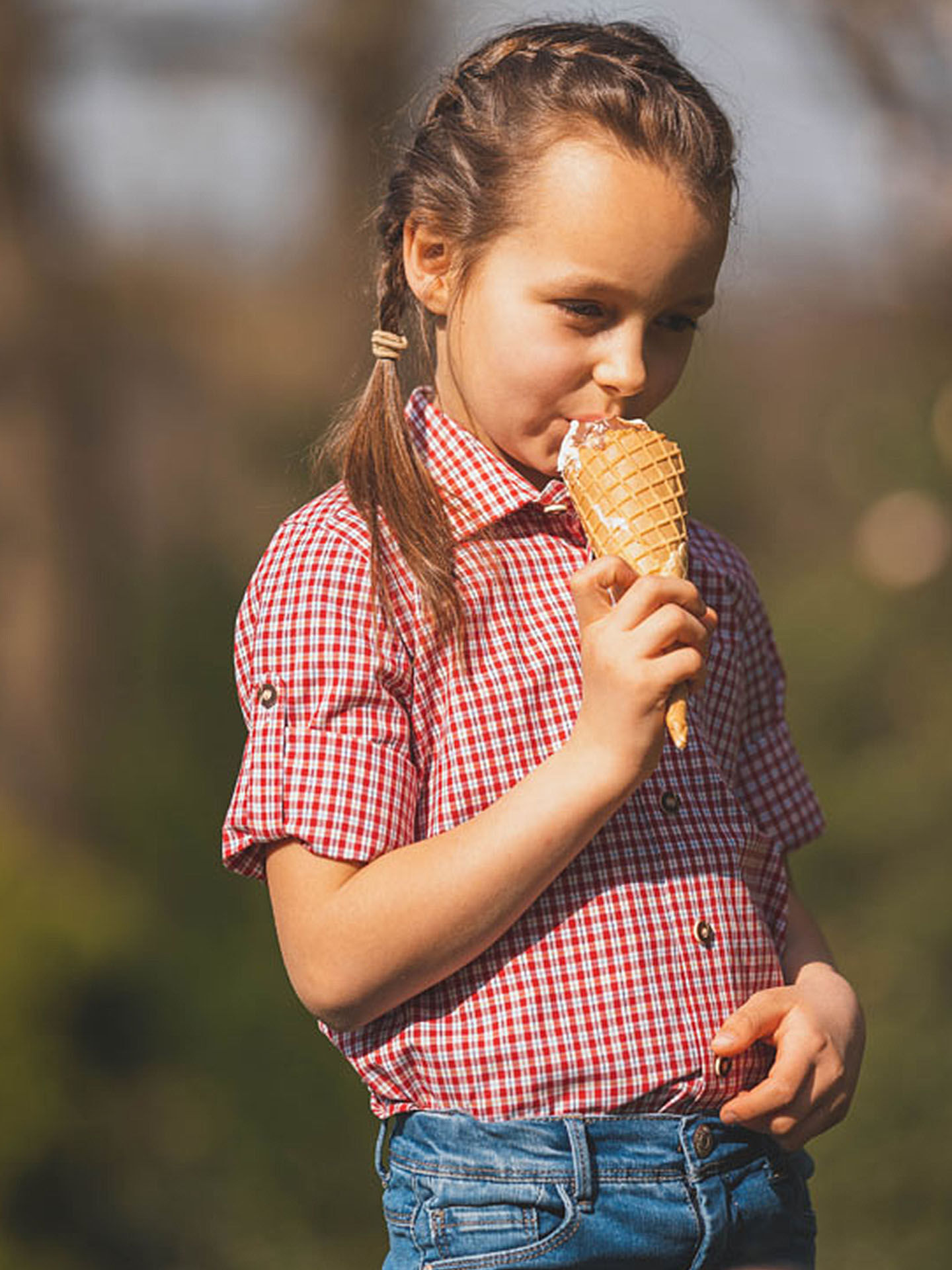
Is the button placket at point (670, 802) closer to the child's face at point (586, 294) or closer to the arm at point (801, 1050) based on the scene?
the arm at point (801, 1050)

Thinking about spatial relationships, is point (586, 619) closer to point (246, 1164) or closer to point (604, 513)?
point (604, 513)

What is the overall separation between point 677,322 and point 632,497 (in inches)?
9.2

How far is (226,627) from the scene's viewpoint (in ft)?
19.2

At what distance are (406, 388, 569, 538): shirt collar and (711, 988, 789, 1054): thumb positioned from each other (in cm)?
55

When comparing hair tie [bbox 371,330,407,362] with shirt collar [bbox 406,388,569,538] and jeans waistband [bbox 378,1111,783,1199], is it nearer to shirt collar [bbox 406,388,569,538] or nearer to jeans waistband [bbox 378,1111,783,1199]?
shirt collar [bbox 406,388,569,538]

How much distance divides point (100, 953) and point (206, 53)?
3.51 metres

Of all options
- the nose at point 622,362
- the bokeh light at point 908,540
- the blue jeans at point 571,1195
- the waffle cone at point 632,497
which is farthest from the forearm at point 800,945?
the bokeh light at point 908,540

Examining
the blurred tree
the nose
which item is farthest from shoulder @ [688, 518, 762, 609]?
the blurred tree

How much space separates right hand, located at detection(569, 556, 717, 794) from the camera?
1.65 m

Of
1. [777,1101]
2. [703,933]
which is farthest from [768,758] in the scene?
[777,1101]

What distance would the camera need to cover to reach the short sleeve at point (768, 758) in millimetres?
2135

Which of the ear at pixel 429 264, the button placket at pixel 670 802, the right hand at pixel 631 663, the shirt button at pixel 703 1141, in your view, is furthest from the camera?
the ear at pixel 429 264

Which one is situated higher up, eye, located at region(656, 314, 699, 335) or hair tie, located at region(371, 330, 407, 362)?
eye, located at region(656, 314, 699, 335)

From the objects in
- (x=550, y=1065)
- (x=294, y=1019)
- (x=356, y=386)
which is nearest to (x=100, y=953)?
(x=294, y=1019)
